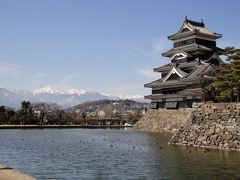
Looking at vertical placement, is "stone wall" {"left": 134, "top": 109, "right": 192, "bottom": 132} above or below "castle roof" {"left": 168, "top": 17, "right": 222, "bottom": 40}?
below

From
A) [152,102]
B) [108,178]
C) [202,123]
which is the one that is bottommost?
[108,178]

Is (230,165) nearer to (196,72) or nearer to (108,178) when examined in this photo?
(108,178)

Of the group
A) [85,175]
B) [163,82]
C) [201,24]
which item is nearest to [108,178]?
[85,175]

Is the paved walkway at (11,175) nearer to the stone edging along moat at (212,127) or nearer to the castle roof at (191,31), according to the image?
the stone edging along moat at (212,127)

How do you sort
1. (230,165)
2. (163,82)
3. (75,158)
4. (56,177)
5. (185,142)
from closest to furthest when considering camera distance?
(56,177) → (230,165) → (75,158) → (185,142) → (163,82)

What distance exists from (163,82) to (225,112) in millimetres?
36033

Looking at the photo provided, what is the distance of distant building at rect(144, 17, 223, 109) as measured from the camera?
60.2 metres

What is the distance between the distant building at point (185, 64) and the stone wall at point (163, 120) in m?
1.56

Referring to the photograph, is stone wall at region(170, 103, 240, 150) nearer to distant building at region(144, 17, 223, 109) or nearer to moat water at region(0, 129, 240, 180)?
moat water at region(0, 129, 240, 180)

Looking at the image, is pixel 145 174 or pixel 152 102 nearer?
pixel 145 174

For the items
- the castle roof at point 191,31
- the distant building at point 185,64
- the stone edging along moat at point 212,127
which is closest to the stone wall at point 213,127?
the stone edging along moat at point 212,127

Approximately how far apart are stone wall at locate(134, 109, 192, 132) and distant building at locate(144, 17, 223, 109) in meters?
1.56

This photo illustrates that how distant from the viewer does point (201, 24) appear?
7250 cm

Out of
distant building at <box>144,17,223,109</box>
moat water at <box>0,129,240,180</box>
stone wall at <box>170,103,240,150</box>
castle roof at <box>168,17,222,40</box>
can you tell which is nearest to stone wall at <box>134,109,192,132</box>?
distant building at <box>144,17,223,109</box>
